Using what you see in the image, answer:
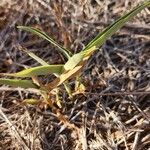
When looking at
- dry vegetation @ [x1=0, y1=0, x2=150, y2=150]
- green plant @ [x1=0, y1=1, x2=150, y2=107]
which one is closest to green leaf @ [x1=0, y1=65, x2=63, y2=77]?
green plant @ [x1=0, y1=1, x2=150, y2=107]

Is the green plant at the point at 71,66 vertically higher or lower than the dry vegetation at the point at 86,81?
higher

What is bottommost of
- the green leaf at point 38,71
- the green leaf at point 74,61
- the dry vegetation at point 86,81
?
the dry vegetation at point 86,81

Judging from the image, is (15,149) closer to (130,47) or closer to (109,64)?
(109,64)

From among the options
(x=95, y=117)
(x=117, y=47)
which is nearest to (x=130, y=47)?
(x=117, y=47)

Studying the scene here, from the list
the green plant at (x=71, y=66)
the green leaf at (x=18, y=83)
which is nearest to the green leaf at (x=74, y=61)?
the green plant at (x=71, y=66)

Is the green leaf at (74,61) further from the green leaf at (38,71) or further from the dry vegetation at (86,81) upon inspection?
the dry vegetation at (86,81)

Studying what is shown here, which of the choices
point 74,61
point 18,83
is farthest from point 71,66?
point 18,83

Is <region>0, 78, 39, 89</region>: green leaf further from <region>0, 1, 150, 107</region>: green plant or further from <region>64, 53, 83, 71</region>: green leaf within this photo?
<region>64, 53, 83, 71</region>: green leaf

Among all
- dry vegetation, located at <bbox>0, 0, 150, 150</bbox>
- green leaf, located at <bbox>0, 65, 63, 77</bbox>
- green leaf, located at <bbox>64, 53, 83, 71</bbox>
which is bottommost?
dry vegetation, located at <bbox>0, 0, 150, 150</bbox>
